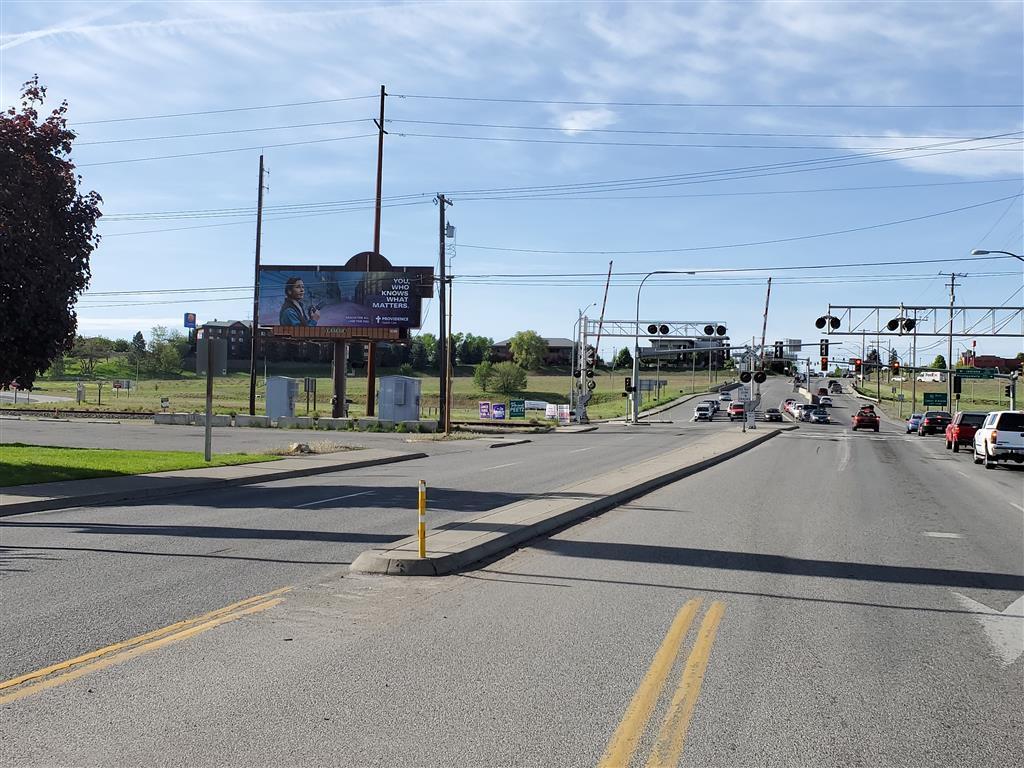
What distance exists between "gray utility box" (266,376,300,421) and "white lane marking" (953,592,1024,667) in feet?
162

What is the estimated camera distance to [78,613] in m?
8.06

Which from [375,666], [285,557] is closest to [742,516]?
[285,557]

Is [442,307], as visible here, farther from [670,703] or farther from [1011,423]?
[670,703]

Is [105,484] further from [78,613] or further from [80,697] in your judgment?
[80,697]

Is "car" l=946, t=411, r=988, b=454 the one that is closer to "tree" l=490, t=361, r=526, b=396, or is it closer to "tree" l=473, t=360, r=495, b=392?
"tree" l=490, t=361, r=526, b=396

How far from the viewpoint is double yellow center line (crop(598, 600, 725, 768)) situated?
4996 millimetres

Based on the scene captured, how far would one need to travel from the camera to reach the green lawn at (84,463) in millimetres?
20281

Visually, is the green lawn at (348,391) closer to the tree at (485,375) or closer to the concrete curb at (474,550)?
the tree at (485,375)

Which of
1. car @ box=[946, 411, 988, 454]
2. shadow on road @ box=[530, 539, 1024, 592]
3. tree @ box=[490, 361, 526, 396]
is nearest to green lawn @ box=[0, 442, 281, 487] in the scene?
shadow on road @ box=[530, 539, 1024, 592]

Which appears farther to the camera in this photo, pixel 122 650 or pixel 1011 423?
pixel 1011 423

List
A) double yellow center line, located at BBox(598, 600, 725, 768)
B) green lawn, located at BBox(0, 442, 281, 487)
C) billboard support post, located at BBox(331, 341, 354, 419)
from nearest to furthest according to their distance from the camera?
double yellow center line, located at BBox(598, 600, 725, 768), green lawn, located at BBox(0, 442, 281, 487), billboard support post, located at BBox(331, 341, 354, 419)

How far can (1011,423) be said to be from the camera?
3056 centimetres

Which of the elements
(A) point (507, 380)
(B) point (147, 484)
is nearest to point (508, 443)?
(B) point (147, 484)

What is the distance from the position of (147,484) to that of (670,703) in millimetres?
15804
